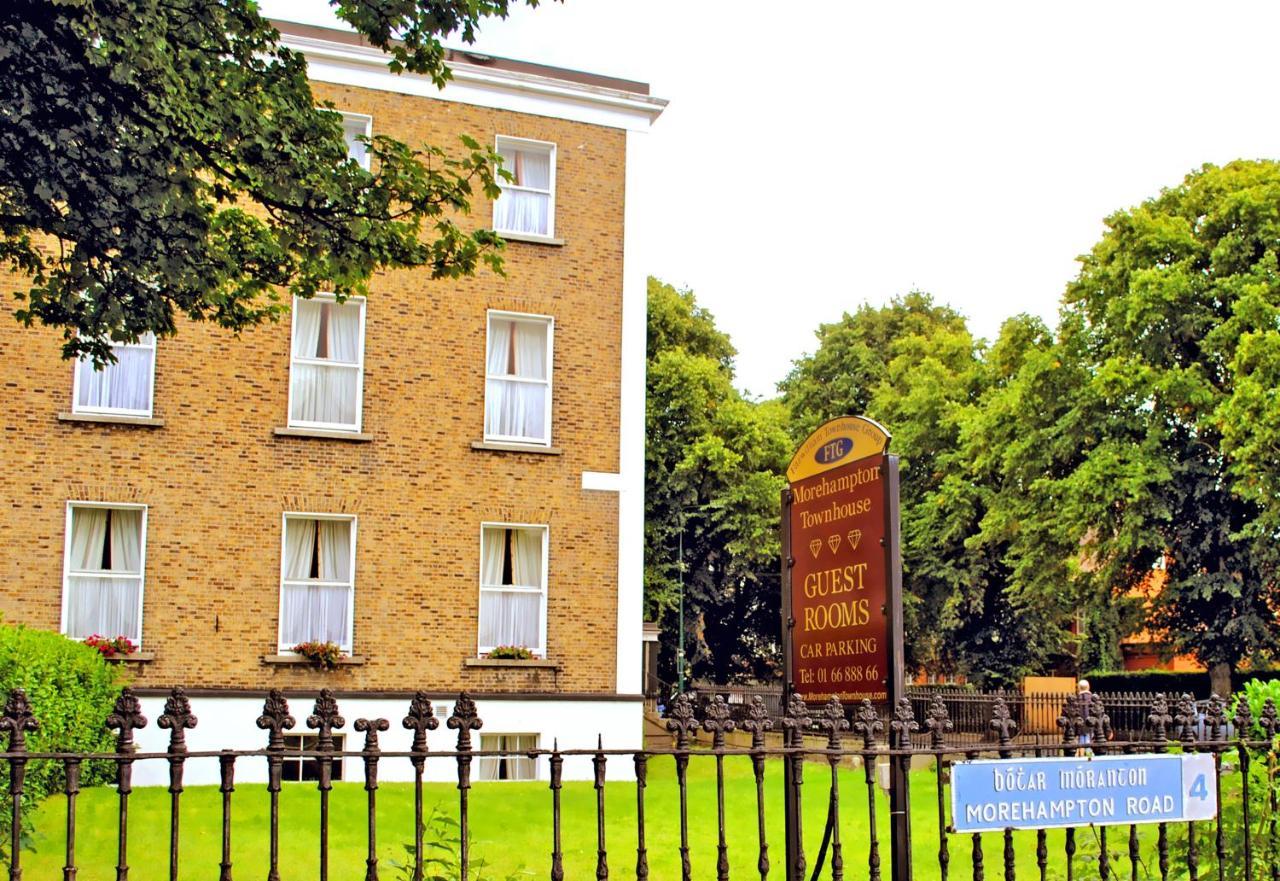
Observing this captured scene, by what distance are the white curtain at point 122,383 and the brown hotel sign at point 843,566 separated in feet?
47.5

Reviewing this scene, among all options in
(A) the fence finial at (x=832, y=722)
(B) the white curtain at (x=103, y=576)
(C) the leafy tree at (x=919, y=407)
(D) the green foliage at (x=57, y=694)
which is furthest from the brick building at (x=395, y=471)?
(C) the leafy tree at (x=919, y=407)

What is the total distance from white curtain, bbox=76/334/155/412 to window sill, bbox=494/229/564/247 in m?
5.82

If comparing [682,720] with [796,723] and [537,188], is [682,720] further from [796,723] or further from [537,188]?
[537,188]

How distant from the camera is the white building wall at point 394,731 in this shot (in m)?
19.8

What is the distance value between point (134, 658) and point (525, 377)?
24.2 feet

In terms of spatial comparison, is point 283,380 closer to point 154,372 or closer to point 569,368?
point 154,372

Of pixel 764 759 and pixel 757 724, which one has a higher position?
pixel 757 724

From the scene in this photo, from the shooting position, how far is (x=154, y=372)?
20766 mm

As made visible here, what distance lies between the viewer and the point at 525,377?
2269cm

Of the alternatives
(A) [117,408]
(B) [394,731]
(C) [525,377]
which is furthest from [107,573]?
(C) [525,377]

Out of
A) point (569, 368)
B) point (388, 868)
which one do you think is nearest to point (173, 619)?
point (569, 368)

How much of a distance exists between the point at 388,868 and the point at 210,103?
730 centimetres

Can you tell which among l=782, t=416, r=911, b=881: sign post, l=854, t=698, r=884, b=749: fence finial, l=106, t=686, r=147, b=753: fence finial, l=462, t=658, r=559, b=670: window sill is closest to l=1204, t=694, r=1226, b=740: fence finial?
l=782, t=416, r=911, b=881: sign post

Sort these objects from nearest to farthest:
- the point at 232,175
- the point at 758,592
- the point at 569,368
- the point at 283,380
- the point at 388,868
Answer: the point at 232,175 < the point at 388,868 < the point at 283,380 < the point at 569,368 < the point at 758,592
